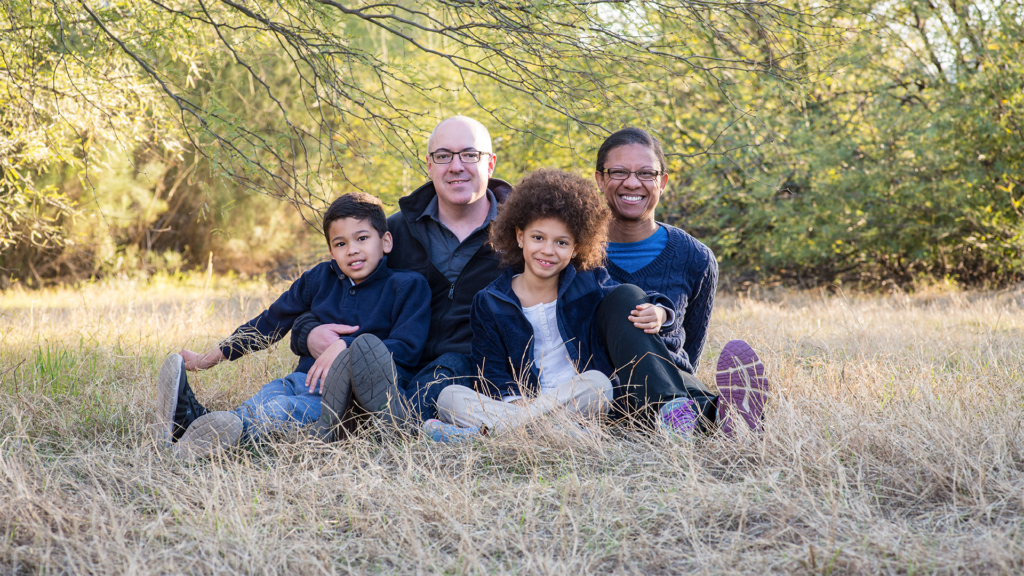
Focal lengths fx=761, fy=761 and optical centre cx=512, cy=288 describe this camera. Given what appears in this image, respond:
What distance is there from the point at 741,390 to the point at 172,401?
6.70ft

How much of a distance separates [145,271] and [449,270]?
896 centimetres

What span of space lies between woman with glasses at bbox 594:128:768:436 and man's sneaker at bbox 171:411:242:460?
141 cm

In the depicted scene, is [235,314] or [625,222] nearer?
[625,222]

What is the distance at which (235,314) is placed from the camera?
646 cm

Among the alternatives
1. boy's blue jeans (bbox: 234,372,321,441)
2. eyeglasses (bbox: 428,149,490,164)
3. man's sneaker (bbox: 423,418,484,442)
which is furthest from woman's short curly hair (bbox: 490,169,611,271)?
boy's blue jeans (bbox: 234,372,321,441)

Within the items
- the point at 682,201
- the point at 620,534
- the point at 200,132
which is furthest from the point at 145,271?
the point at 620,534

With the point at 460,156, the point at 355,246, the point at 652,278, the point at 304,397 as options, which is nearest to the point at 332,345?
the point at 304,397

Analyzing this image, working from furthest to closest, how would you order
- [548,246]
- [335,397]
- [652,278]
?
[652,278]
[548,246]
[335,397]

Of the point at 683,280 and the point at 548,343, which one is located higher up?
the point at 683,280

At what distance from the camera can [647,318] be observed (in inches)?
112

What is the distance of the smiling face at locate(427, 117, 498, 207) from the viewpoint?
11.3ft

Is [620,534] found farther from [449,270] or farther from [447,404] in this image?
[449,270]

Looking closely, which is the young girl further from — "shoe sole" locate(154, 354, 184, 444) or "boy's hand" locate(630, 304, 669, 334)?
"shoe sole" locate(154, 354, 184, 444)

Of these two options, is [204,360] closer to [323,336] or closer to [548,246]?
[323,336]
